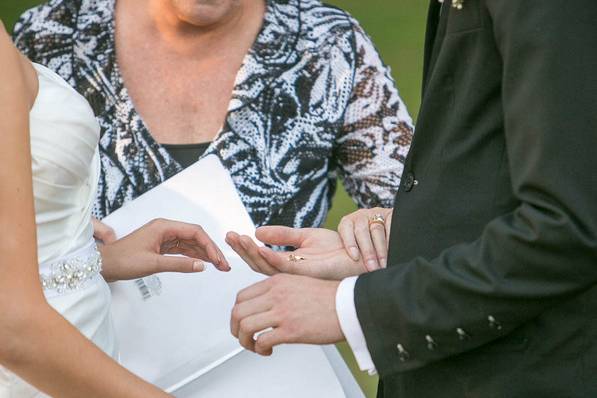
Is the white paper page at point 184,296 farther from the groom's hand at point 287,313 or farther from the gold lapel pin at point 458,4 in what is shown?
the gold lapel pin at point 458,4

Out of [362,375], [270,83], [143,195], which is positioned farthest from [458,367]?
[362,375]

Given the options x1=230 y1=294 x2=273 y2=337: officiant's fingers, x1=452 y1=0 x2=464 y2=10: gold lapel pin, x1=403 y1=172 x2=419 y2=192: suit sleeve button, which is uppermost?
x1=452 y1=0 x2=464 y2=10: gold lapel pin

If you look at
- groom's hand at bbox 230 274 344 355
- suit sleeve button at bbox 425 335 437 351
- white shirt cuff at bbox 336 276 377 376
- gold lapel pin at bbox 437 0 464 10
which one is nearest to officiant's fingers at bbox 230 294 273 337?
groom's hand at bbox 230 274 344 355

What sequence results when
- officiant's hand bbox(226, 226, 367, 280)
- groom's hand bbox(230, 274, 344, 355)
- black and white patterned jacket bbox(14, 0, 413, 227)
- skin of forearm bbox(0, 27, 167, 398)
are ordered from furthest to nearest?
black and white patterned jacket bbox(14, 0, 413, 227)
officiant's hand bbox(226, 226, 367, 280)
groom's hand bbox(230, 274, 344, 355)
skin of forearm bbox(0, 27, 167, 398)

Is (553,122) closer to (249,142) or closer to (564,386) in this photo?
(564,386)

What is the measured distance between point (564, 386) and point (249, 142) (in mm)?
1088

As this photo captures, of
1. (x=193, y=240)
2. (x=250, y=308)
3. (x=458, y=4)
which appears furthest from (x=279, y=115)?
(x=458, y=4)

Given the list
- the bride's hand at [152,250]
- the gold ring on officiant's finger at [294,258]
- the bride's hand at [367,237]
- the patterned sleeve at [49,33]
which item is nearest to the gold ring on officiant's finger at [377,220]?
the bride's hand at [367,237]

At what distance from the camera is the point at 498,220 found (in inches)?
52.2

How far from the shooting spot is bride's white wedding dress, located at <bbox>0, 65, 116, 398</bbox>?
1538 mm

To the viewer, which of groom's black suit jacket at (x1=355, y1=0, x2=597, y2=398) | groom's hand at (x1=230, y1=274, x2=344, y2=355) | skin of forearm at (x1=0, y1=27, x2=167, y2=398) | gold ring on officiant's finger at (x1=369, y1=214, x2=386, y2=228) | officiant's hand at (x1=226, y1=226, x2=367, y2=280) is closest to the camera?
groom's black suit jacket at (x1=355, y1=0, x2=597, y2=398)

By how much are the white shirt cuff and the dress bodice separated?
0.43 meters

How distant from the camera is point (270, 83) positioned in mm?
2354

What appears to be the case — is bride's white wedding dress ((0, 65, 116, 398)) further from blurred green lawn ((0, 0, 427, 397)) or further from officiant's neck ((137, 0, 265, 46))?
blurred green lawn ((0, 0, 427, 397))
